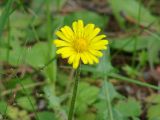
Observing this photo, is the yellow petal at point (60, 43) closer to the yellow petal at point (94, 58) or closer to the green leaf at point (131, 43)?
the yellow petal at point (94, 58)

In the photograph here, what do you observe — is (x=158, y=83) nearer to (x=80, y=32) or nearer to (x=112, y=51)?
(x=112, y=51)

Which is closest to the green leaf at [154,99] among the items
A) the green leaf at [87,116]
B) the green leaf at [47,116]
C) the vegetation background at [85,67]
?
the vegetation background at [85,67]

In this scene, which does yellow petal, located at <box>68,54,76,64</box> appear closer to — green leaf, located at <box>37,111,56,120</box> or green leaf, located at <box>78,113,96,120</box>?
green leaf, located at <box>37,111,56,120</box>

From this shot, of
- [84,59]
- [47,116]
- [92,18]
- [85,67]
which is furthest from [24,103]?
[92,18]

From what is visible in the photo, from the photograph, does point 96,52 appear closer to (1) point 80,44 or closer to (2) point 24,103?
(1) point 80,44

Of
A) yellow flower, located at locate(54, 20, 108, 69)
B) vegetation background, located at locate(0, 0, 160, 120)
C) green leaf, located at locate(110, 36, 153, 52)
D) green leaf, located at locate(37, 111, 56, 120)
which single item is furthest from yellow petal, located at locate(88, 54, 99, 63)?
green leaf, located at locate(110, 36, 153, 52)

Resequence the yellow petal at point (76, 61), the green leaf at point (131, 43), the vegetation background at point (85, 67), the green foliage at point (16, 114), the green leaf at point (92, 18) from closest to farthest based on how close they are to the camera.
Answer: the yellow petal at point (76, 61)
the vegetation background at point (85, 67)
the green foliage at point (16, 114)
the green leaf at point (131, 43)
the green leaf at point (92, 18)

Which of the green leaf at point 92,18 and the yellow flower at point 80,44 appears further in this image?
the green leaf at point 92,18

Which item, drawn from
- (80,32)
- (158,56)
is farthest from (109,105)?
(158,56)
